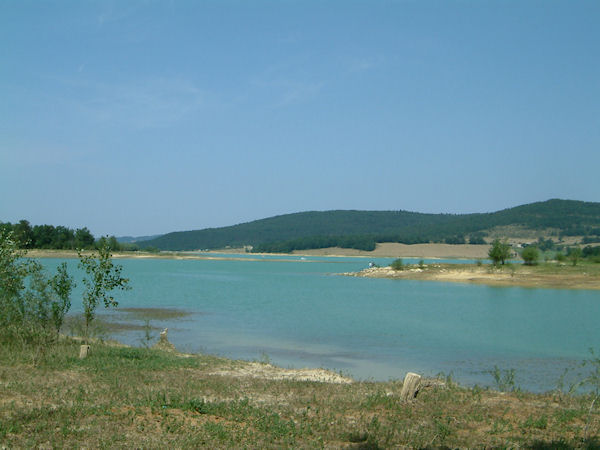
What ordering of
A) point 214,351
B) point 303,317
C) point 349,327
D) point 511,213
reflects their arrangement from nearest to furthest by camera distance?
point 214,351 → point 349,327 → point 303,317 → point 511,213

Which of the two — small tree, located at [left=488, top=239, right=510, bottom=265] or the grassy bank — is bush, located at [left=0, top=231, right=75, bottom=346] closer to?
the grassy bank

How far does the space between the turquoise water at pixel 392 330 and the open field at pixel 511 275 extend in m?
9.76

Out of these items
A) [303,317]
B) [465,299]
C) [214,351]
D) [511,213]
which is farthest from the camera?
[511,213]

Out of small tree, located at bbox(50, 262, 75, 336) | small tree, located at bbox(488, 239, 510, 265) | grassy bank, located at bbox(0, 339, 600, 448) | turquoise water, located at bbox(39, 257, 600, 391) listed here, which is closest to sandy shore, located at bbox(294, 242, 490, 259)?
small tree, located at bbox(488, 239, 510, 265)

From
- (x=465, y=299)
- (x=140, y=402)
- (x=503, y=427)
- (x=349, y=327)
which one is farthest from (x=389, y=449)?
(x=465, y=299)

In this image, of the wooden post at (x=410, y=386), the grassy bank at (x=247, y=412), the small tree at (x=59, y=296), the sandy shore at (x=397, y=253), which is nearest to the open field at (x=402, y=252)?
the sandy shore at (x=397, y=253)

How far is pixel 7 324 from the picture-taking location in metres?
14.5

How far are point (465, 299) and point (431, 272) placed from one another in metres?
26.2

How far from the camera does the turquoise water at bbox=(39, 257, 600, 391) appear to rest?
17.8 meters

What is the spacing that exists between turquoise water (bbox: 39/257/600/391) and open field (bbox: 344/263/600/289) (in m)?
9.76

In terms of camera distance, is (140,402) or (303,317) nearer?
(140,402)

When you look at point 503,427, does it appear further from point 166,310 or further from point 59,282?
point 166,310

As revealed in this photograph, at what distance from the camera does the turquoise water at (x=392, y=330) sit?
17828 millimetres

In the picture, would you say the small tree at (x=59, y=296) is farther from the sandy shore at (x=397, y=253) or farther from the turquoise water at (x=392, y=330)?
the sandy shore at (x=397, y=253)
